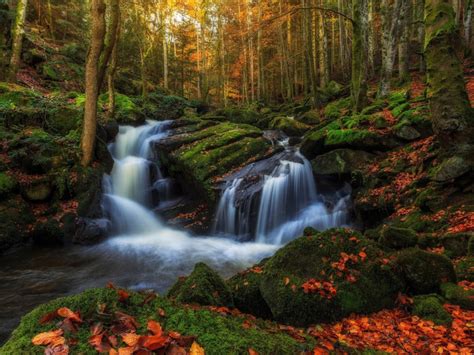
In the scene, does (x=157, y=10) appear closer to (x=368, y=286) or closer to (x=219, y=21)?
(x=219, y=21)

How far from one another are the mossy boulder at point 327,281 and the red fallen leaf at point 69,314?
2.40 meters

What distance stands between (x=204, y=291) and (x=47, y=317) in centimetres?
188

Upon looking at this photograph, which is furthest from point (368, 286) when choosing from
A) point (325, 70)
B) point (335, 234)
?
point (325, 70)

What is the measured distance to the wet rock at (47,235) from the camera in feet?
30.4

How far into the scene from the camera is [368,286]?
12.6 feet

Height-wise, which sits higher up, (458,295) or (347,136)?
(347,136)

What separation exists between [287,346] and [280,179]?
9.42 metres

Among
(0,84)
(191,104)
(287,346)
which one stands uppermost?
(191,104)

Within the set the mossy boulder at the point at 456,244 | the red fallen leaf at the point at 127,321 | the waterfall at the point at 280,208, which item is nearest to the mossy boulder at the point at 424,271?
the mossy boulder at the point at 456,244

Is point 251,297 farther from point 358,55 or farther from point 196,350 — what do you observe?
point 358,55

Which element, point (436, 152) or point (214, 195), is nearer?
point (436, 152)

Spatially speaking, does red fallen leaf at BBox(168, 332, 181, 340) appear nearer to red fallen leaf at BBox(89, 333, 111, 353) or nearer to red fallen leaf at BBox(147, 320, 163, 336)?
red fallen leaf at BBox(147, 320, 163, 336)

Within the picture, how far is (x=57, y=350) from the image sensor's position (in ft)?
5.52

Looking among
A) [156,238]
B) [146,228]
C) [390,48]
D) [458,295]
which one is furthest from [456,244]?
[390,48]
